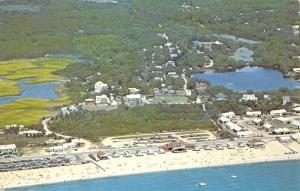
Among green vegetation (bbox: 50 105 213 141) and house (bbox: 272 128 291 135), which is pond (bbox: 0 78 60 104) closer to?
green vegetation (bbox: 50 105 213 141)

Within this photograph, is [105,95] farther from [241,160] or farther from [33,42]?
[33,42]

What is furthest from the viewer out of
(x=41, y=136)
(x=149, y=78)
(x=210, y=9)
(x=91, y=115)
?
(x=210, y=9)

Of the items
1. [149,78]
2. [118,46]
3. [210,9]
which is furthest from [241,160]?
[210,9]

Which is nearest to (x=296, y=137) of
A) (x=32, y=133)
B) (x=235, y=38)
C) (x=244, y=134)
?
(x=244, y=134)

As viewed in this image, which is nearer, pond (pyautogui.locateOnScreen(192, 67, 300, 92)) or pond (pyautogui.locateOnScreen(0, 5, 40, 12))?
pond (pyautogui.locateOnScreen(192, 67, 300, 92))

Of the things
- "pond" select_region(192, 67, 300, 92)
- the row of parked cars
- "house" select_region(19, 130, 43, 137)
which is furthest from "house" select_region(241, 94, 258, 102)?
"house" select_region(19, 130, 43, 137)
